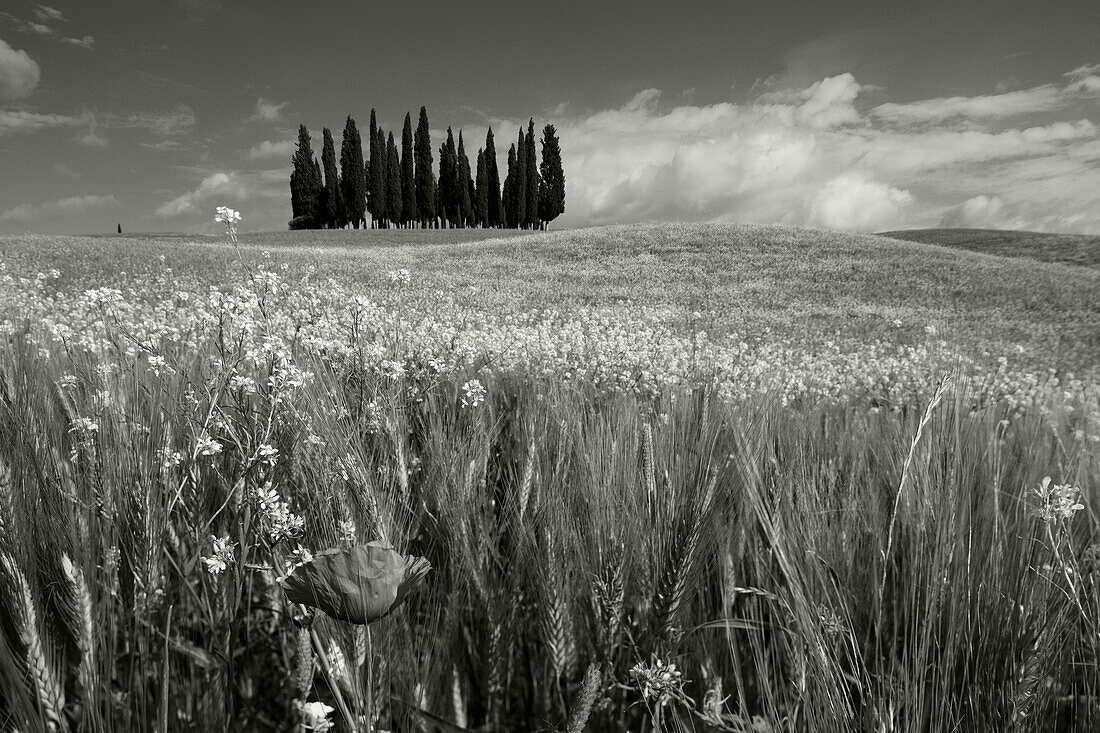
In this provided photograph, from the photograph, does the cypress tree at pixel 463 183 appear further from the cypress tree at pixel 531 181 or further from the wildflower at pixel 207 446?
the wildflower at pixel 207 446

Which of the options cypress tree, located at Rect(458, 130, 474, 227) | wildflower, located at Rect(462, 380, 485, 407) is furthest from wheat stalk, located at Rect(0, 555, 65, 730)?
cypress tree, located at Rect(458, 130, 474, 227)

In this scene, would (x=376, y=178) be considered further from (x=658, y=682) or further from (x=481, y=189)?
(x=658, y=682)

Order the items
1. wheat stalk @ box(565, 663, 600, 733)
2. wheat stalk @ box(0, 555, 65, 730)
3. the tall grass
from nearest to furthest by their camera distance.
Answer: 1. wheat stalk @ box(565, 663, 600, 733)
2. wheat stalk @ box(0, 555, 65, 730)
3. the tall grass

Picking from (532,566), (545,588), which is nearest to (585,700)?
(545,588)

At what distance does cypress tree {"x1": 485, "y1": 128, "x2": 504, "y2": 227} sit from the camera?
63094mm

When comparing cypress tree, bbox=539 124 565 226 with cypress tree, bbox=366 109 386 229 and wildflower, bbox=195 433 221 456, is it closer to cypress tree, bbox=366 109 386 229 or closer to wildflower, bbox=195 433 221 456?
cypress tree, bbox=366 109 386 229

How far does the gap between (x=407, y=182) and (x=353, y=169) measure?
17.2 feet

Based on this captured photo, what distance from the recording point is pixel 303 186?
61125 millimetres

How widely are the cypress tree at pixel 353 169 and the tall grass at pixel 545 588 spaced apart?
204 ft

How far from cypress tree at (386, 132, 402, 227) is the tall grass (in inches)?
2431

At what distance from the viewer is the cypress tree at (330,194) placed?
194ft

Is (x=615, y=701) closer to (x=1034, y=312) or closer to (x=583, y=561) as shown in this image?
(x=583, y=561)

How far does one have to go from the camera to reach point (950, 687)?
0.99m

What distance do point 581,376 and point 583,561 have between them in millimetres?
2039
